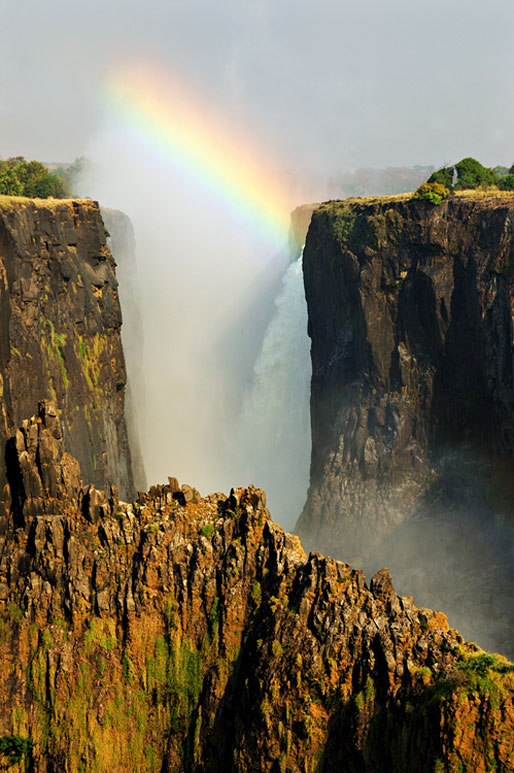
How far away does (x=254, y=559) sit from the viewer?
46.5 metres

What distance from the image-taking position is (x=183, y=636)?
46.7 metres

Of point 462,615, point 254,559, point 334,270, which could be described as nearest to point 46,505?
point 254,559

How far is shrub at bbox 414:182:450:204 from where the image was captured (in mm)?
87562

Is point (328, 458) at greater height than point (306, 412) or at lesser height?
lesser

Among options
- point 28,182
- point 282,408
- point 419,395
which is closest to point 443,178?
point 419,395

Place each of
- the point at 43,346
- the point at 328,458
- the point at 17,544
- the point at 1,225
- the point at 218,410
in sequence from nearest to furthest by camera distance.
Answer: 1. the point at 17,544
2. the point at 1,225
3. the point at 43,346
4. the point at 328,458
5. the point at 218,410

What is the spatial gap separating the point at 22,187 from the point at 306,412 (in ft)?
144

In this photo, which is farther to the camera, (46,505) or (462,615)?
(462,615)

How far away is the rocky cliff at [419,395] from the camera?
79.6 m

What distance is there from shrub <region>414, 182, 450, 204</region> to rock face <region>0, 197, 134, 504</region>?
31901mm

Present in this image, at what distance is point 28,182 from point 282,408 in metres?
42.3

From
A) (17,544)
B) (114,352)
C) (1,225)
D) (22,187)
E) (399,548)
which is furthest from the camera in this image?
(22,187)

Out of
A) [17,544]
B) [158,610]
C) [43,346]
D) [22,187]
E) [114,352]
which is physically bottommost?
[158,610]

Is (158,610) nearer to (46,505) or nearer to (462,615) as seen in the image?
(46,505)
